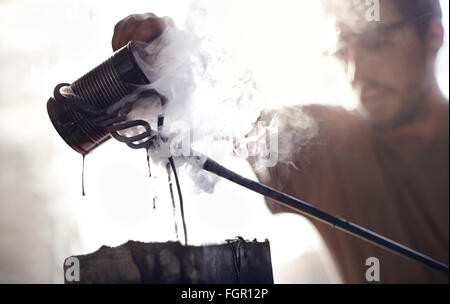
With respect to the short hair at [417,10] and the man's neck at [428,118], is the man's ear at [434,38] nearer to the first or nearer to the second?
the short hair at [417,10]

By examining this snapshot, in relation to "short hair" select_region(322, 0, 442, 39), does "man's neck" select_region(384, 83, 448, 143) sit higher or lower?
lower

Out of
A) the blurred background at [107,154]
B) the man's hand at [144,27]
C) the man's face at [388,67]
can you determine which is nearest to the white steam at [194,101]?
the man's hand at [144,27]

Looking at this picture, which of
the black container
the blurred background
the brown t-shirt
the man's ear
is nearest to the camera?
the black container

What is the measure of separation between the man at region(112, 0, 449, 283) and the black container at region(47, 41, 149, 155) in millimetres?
975

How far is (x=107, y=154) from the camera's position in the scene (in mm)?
2500

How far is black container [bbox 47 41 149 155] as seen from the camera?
1.24 metres

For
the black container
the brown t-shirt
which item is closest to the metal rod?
the black container

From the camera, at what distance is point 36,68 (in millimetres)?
2590

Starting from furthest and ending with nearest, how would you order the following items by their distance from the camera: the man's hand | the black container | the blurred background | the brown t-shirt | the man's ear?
1. the blurred background
2. the man's ear
3. the brown t-shirt
4. the man's hand
5. the black container

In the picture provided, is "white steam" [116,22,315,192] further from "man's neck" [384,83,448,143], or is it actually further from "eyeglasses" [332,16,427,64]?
"man's neck" [384,83,448,143]

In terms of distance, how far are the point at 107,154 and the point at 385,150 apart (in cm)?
170

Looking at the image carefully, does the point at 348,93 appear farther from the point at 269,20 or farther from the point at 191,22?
the point at 191,22

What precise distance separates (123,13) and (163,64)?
3.96 ft

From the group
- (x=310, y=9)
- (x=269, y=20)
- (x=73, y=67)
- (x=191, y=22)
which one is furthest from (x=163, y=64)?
(x=73, y=67)
